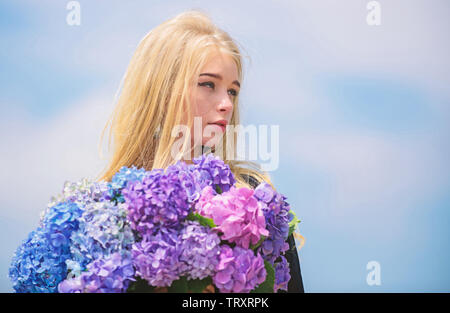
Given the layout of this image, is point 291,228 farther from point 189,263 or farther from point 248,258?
point 189,263

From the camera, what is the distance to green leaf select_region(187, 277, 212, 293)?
61.5 inches

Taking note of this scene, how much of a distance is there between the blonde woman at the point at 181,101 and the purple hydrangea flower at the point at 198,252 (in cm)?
71

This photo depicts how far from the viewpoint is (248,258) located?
1.57 metres

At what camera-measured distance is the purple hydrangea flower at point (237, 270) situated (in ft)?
5.02

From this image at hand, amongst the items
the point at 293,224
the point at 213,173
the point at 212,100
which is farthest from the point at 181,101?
the point at 293,224

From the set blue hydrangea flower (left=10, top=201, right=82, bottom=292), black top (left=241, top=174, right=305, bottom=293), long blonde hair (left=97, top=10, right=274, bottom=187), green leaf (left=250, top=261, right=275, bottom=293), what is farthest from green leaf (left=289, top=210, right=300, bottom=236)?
blue hydrangea flower (left=10, top=201, right=82, bottom=292)

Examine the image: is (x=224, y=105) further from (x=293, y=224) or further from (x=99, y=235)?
(x=99, y=235)

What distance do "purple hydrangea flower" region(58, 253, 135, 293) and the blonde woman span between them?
0.80m

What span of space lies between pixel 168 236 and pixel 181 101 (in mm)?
937

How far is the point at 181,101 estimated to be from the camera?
2318 mm

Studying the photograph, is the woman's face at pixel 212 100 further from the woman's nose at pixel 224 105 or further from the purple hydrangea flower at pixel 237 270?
the purple hydrangea flower at pixel 237 270

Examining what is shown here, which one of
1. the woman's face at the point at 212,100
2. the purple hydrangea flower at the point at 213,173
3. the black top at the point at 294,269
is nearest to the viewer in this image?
the purple hydrangea flower at the point at 213,173

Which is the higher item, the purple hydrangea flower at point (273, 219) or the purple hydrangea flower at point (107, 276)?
the purple hydrangea flower at point (273, 219)

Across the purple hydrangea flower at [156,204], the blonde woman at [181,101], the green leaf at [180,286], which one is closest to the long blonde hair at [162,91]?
the blonde woman at [181,101]
